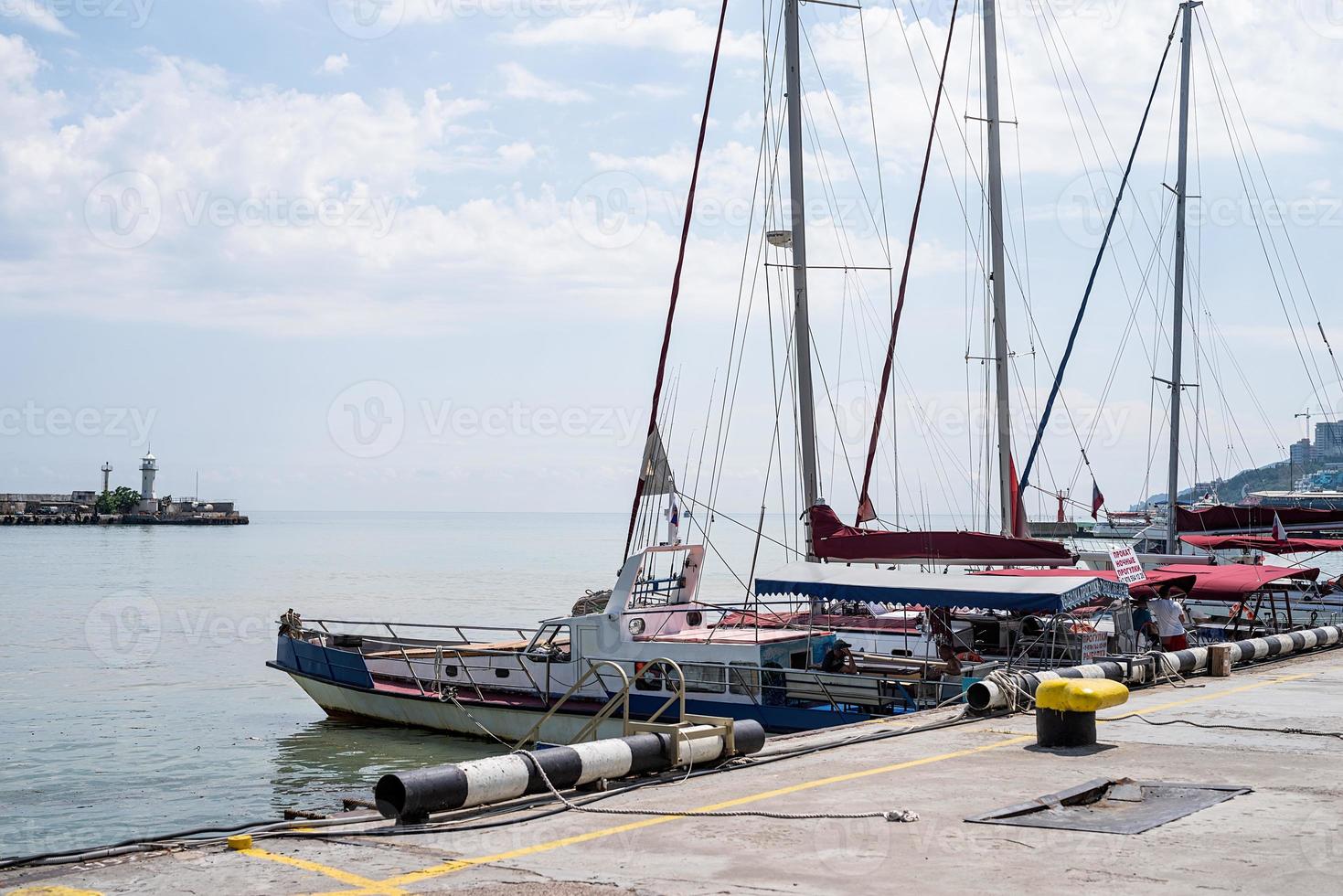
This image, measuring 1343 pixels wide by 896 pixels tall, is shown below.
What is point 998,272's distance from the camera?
31797 mm

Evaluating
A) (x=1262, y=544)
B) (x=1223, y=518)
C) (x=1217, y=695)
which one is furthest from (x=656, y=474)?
(x=1223, y=518)

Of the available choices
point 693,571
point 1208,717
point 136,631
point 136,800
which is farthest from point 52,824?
point 136,631

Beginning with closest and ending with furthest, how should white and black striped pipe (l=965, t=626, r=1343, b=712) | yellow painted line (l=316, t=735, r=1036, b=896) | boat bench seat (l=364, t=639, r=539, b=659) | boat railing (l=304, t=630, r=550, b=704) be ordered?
yellow painted line (l=316, t=735, r=1036, b=896) < white and black striped pipe (l=965, t=626, r=1343, b=712) < boat railing (l=304, t=630, r=550, b=704) < boat bench seat (l=364, t=639, r=539, b=659)

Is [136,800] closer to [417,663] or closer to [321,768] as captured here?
[321,768]

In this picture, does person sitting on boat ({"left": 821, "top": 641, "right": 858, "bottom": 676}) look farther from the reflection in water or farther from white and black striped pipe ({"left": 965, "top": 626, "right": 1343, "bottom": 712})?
the reflection in water

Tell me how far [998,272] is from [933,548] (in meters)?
10.9

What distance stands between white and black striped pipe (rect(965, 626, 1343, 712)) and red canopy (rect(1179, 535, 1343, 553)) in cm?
1136

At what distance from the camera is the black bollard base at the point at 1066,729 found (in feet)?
39.1

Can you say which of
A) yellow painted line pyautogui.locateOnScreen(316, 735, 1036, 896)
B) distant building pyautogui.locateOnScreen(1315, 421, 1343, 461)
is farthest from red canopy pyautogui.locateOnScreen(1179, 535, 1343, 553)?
distant building pyautogui.locateOnScreen(1315, 421, 1343, 461)

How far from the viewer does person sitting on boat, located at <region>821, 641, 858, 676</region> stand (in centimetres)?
2035

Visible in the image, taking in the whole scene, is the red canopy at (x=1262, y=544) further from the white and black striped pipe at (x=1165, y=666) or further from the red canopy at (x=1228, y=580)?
the white and black striped pipe at (x=1165, y=666)

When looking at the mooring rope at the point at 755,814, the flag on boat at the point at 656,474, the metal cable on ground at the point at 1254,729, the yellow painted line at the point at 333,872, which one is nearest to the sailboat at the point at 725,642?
the flag on boat at the point at 656,474

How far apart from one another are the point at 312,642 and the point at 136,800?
23.9 feet

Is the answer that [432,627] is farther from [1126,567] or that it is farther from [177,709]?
[1126,567]
